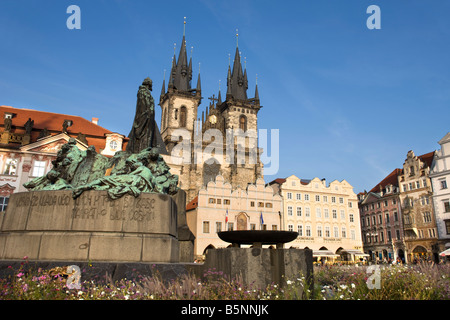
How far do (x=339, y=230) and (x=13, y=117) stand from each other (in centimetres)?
3993

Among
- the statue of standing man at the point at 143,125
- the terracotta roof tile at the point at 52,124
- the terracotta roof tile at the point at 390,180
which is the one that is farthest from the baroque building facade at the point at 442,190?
the statue of standing man at the point at 143,125

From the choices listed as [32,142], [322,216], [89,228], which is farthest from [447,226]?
[89,228]

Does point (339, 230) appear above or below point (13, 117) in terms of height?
below

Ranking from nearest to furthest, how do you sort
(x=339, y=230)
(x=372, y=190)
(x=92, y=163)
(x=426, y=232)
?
(x=92, y=163) → (x=426, y=232) → (x=339, y=230) → (x=372, y=190)

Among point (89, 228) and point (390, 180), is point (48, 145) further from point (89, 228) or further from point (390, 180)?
point (390, 180)

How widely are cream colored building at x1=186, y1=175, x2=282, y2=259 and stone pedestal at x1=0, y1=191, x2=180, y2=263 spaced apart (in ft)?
105

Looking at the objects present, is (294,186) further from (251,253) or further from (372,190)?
(251,253)

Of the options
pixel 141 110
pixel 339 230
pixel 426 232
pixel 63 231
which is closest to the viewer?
pixel 63 231

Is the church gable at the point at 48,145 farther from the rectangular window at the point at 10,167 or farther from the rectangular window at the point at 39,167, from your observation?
the rectangular window at the point at 10,167

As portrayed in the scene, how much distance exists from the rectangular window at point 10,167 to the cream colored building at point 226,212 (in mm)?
18468

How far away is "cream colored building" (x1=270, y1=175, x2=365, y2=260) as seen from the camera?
1774 inches

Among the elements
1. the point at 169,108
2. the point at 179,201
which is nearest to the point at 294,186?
the point at 169,108

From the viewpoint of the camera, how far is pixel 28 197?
7270mm

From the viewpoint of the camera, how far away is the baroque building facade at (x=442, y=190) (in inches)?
1634
